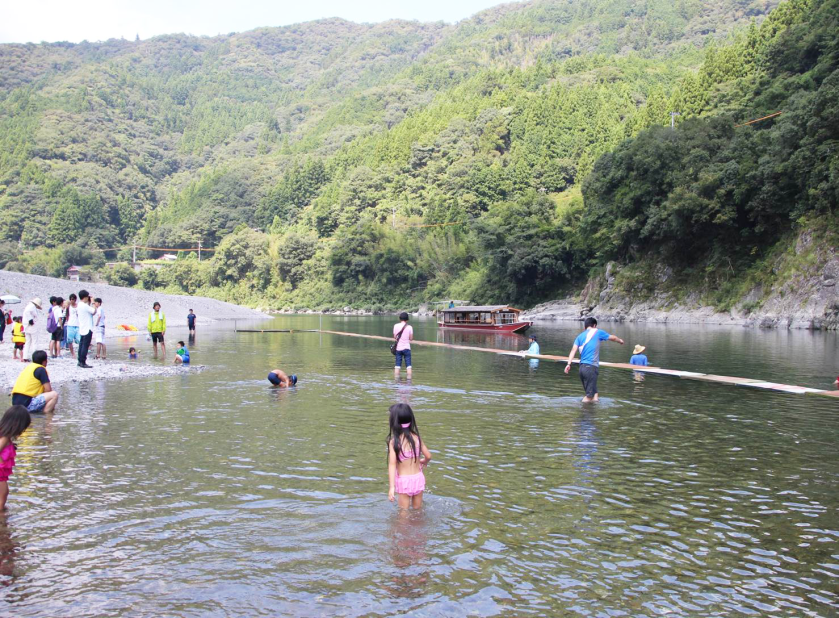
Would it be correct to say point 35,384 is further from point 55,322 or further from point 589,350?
point 55,322

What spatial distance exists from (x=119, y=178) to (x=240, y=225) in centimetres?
6144

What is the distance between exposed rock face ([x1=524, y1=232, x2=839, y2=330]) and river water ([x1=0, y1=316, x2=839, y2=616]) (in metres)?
35.1

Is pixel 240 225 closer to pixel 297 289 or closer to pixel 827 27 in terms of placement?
pixel 297 289

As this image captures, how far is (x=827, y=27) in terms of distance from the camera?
57.8 metres

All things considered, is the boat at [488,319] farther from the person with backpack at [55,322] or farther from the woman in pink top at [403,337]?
the person with backpack at [55,322]

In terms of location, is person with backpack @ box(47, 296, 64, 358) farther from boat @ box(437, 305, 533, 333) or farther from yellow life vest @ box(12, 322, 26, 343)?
boat @ box(437, 305, 533, 333)

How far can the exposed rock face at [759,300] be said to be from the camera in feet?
155

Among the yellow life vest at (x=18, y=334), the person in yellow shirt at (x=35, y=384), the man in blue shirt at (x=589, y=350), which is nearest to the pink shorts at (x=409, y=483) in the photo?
the person in yellow shirt at (x=35, y=384)

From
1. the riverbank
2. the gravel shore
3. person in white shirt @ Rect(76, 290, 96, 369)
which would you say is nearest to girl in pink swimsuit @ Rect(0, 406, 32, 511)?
the riverbank

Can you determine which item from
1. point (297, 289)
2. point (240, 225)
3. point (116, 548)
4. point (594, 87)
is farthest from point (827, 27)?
point (240, 225)

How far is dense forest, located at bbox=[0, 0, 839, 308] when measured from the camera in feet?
185

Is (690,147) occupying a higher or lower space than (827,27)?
lower

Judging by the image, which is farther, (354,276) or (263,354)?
(354,276)

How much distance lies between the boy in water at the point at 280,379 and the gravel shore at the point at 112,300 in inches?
862
